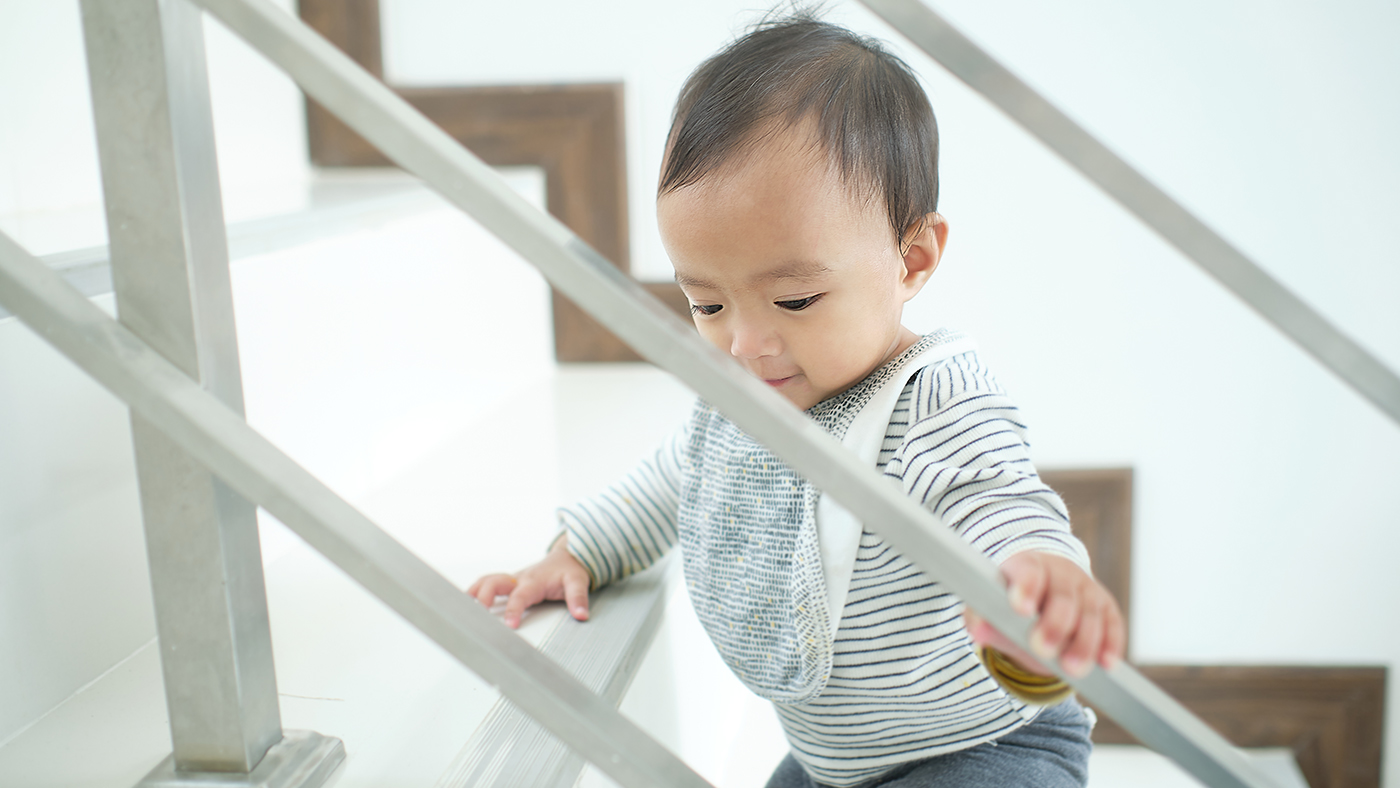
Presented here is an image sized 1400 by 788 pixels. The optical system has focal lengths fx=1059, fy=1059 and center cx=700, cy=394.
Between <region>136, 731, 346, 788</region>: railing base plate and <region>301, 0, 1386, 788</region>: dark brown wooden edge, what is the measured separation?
0.82m

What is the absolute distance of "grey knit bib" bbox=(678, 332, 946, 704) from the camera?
23.4 inches

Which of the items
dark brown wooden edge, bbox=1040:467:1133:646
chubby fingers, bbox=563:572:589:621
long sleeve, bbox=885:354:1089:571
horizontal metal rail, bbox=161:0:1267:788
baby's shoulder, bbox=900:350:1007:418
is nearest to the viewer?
horizontal metal rail, bbox=161:0:1267:788

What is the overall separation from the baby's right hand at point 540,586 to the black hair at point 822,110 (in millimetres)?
267

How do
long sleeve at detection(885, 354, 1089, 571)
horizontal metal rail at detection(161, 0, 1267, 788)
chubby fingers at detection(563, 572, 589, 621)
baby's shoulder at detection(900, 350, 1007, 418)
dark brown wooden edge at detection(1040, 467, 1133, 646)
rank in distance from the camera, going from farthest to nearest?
1. dark brown wooden edge at detection(1040, 467, 1133, 646)
2. chubby fingers at detection(563, 572, 589, 621)
3. baby's shoulder at detection(900, 350, 1007, 418)
4. long sleeve at detection(885, 354, 1089, 571)
5. horizontal metal rail at detection(161, 0, 1267, 788)

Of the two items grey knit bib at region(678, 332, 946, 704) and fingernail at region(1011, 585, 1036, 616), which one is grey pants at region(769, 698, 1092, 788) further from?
fingernail at region(1011, 585, 1036, 616)

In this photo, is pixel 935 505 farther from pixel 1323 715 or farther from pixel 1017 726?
pixel 1323 715

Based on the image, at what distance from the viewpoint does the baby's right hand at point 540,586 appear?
2.24 ft

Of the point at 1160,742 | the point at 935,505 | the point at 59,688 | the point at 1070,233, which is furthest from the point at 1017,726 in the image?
the point at 1070,233

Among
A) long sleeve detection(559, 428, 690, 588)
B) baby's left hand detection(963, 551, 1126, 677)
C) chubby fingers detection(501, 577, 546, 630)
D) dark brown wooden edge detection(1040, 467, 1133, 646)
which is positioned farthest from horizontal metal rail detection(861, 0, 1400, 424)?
dark brown wooden edge detection(1040, 467, 1133, 646)

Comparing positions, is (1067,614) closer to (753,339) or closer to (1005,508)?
(1005,508)

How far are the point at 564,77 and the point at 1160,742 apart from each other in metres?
1.13

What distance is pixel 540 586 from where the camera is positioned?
0.70m

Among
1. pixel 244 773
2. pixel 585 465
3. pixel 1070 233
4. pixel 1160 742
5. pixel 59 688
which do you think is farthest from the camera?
pixel 1070 233

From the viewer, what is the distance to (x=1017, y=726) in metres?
0.61
